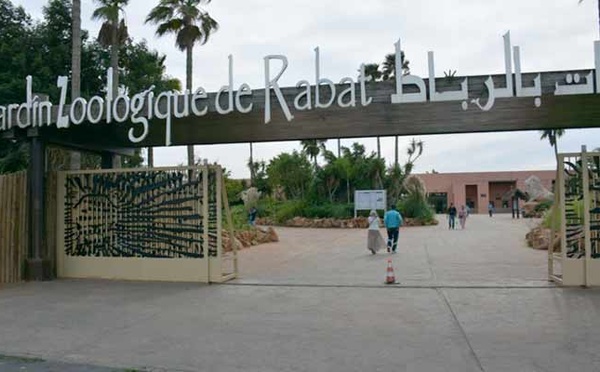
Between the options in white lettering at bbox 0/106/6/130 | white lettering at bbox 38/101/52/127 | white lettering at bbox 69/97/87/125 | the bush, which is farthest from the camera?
the bush

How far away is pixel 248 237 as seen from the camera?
819 inches

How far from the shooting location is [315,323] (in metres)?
7.19

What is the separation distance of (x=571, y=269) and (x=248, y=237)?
13115 mm

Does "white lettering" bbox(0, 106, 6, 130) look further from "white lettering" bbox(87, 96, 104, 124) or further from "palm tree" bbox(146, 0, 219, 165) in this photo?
"palm tree" bbox(146, 0, 219, 165)

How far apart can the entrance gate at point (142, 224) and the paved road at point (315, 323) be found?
63cm

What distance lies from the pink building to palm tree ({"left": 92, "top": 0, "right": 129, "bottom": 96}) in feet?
159

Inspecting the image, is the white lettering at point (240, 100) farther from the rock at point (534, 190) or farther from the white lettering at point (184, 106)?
the rock at point (534, 190)

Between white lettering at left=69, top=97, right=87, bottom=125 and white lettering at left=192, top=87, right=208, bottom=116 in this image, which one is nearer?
white lettering at left=192, top=87, right=208, bottom=116

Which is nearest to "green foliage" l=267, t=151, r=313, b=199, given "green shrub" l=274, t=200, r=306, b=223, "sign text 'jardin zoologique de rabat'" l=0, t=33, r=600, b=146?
"green shrub" l=274, t=200, r=306, b=223

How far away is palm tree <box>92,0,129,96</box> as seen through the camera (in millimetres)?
20573

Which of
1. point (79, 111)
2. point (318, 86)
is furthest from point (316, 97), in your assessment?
point (79, 111)

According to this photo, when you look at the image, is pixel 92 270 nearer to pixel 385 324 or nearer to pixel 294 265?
pixel 294 265

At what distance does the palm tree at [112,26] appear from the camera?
810 inches

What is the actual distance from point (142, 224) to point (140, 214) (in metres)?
0.24
